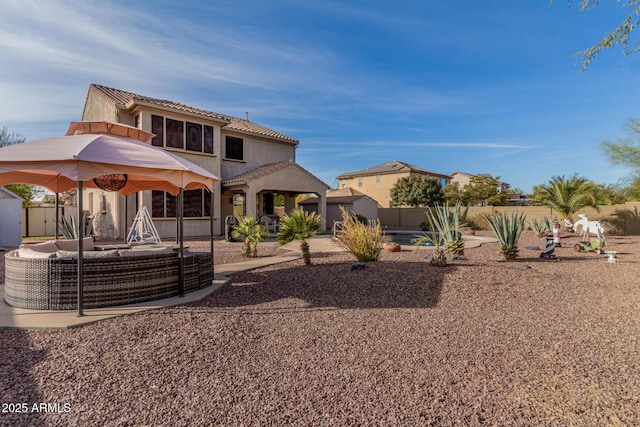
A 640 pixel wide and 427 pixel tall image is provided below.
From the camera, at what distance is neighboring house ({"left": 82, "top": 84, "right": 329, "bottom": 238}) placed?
1645 cm

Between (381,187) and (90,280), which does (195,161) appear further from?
(381,187)

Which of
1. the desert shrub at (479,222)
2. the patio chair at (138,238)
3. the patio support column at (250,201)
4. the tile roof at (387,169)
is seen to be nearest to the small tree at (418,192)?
the tile roof at (387,169)

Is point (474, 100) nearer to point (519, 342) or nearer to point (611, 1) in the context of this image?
point (611, 1)

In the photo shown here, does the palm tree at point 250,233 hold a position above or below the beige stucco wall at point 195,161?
below

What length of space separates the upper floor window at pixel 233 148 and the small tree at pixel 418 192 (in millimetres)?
21956

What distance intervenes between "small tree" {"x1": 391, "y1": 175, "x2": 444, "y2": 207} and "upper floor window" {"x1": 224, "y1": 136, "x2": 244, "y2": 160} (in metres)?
22.0

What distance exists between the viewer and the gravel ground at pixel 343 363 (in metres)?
2.73

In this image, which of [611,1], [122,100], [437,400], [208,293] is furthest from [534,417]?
[122,100]

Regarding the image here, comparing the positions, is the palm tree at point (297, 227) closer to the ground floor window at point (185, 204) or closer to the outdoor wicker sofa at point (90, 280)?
the outdoor wicker sofa at point (90, 280)

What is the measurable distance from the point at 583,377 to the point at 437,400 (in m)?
1.65

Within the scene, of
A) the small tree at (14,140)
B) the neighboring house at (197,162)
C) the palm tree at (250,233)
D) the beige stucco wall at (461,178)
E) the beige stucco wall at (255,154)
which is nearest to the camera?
the palm tree at (250,233)

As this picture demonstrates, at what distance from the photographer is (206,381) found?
3.18 meters

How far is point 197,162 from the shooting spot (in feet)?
58.6

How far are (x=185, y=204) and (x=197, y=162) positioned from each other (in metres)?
2.34
